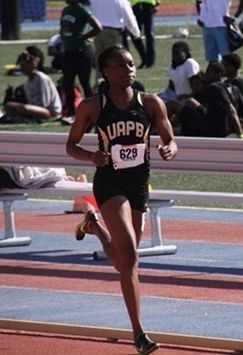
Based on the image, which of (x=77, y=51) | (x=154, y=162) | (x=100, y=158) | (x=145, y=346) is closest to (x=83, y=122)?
(x=100, y=158)

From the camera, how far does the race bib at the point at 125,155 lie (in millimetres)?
9359

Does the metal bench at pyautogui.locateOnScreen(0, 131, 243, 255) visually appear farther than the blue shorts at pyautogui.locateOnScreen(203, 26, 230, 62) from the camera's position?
No

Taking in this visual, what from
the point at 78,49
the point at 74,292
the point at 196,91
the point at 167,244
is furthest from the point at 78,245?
the point at 78,49

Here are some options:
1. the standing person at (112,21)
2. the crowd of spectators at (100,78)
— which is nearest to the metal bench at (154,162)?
the crowd of spectators at (100,78)

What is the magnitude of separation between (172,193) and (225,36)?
10.1 meters

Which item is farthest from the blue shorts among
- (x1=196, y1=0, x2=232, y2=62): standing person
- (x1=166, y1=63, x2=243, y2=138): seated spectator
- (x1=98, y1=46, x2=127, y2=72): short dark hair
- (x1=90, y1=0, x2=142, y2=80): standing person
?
(x1=98, y1=46, x2=127, y2=72): short dark hair

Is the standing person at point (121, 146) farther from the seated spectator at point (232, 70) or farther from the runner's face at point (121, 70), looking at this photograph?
the seated spectator at point (232, 70)

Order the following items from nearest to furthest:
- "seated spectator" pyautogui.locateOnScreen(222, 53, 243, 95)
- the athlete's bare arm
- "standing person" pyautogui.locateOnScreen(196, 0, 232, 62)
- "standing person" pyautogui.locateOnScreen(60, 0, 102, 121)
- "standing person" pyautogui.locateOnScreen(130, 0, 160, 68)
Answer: the athlete's bare arm, "seated spectator" pyautogui.locateOnScreen(222, 53, 243, 95), "standing person" pyautogui.locateOnScreen(60, 0, 102, 121), "standing person" pyautogui.locateOnScreen(196, 0, 232, 62), "standing person" pyautogui.locateOnScreen(130, 0, 160, 68)

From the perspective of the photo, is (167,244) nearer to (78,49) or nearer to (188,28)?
(78,49)

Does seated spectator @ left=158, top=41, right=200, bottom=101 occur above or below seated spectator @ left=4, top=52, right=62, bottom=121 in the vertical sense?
above

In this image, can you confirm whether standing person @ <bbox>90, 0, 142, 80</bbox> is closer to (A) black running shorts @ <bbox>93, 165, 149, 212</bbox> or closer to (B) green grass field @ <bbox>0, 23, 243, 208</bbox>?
(B) green grass field @ <bbox>0, 23, 243, 208</bbox>

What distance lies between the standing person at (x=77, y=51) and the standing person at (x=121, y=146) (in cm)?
1188

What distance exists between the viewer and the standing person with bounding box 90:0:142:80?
72.6 ft

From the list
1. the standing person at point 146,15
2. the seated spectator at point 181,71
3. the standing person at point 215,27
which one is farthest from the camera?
the standing person at point 146,15
